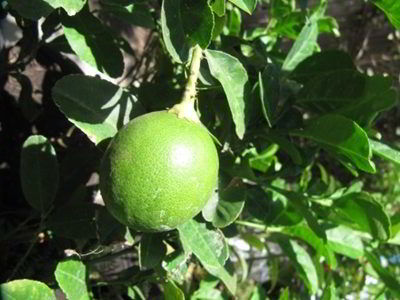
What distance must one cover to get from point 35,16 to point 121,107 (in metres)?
0.19

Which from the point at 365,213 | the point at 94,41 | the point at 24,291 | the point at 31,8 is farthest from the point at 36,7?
the point at 365,213

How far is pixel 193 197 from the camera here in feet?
2.32

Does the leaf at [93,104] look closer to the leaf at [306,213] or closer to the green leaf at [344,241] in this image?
the leaf at [306,213]

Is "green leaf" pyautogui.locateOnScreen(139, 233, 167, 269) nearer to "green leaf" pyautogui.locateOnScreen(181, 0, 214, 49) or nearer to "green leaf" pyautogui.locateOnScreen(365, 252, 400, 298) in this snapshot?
"green leaf" pyautogui.locateOnScreen(181, 0, 214, 49)

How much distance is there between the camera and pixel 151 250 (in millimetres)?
913

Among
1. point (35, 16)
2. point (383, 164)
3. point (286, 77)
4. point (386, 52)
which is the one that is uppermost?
point (35, 16)

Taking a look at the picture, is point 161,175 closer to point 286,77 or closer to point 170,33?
point 170,33

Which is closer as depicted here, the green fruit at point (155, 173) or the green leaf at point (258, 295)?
the green fruit at point (155, 173)

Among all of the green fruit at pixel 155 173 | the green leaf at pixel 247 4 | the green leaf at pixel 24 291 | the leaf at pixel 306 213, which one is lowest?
the leaf at pixel 306 213

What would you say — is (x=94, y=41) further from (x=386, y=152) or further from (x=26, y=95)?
(x=386, y=152)

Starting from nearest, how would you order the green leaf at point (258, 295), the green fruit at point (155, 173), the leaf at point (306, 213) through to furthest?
the green fruit at point (155, 173) → the leaf at point (306, 213) → the green leaf at point (258, 295)

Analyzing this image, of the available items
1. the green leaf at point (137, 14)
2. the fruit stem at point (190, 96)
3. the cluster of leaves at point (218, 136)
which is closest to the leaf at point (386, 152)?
the cluster of leaves at point (218, 136)

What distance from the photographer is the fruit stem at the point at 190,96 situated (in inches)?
29.7

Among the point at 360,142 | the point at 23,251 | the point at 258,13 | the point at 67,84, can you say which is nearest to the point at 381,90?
the point at 360,142
